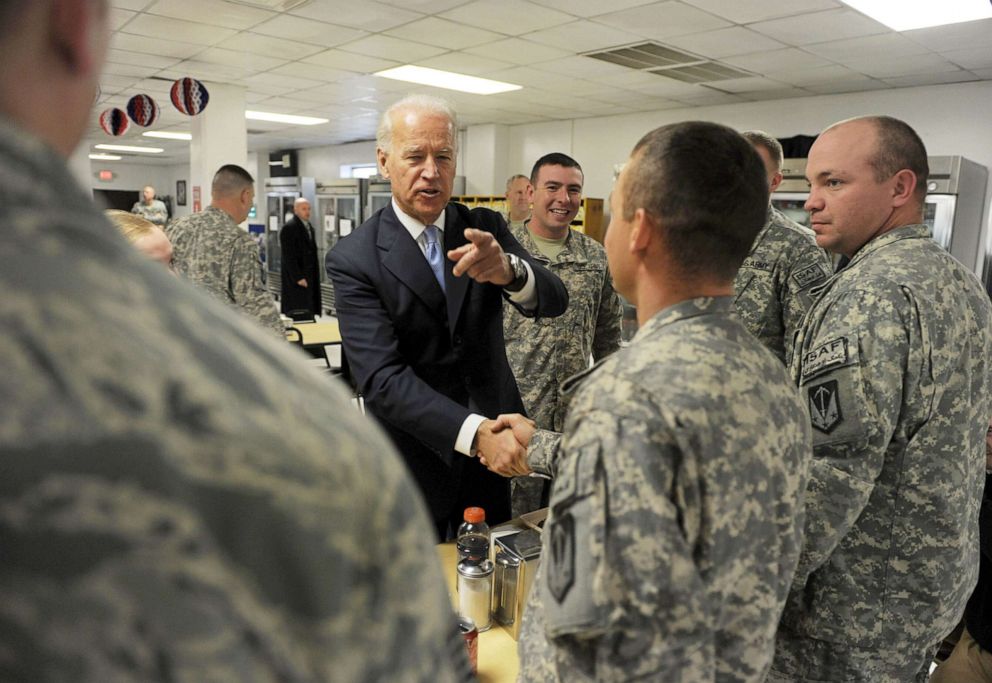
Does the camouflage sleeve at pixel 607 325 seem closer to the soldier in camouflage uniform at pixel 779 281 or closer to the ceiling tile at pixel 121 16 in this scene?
the soldier in camouflage uniform at pixel 779 281

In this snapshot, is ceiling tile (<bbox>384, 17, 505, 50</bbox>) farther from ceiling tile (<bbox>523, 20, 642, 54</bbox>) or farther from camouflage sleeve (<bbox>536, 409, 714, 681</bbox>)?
camouflage sleeve (<bbox>536, 409, 714, 681</bbox>)

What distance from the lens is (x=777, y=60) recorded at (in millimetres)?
5262

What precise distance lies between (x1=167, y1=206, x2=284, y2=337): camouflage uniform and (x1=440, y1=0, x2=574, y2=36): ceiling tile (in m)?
2.01

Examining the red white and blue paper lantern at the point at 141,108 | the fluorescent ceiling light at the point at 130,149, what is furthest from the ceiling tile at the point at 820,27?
the fluorescent ceiling light at the point at 130,149

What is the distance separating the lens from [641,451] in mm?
863

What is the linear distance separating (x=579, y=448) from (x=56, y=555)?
2.27ft

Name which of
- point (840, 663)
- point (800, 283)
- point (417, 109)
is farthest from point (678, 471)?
point (800, 283)

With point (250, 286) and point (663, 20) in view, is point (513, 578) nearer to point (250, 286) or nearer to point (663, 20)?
point (250, 286)

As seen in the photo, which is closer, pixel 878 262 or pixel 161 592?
pixel 161 592

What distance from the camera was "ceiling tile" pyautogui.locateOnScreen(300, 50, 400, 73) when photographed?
5609 millimetres

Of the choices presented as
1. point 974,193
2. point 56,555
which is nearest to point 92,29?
point 56,555

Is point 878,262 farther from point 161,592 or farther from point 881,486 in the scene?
point 161,592

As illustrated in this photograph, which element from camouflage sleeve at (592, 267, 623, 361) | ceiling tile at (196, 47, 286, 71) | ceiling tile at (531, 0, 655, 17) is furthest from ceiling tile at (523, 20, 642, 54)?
ceiling tile at (196, 47, 286, 71)

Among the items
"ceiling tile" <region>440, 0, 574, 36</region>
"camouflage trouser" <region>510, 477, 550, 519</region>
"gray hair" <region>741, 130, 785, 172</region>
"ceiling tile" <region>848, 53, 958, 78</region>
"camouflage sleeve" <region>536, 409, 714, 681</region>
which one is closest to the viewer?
"camouflage sleeve" <region>536, 409, 714, 681</region>
